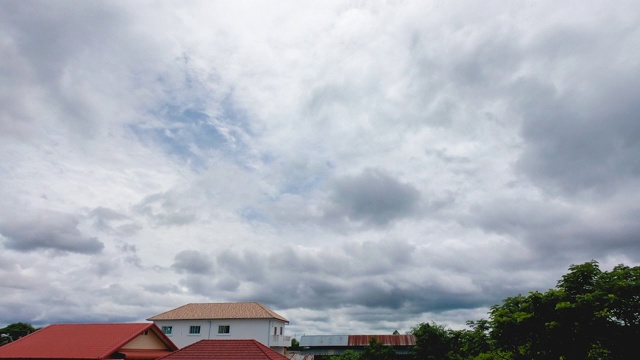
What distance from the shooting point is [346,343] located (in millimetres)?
56000

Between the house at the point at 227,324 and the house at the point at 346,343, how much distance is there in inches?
201

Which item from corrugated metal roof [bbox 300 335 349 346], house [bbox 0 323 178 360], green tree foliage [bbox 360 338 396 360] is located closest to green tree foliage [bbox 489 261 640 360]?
green tree foliage [bbox 360 338 396 360]

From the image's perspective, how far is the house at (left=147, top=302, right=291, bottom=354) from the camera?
5069 centimetres

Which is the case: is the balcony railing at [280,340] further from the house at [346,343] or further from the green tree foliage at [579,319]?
the green tree foliage at [579,319]

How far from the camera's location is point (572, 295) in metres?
21.6

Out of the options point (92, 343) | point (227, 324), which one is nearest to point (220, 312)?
point (227, 324)

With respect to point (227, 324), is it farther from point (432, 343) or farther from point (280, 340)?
point (432, 343)

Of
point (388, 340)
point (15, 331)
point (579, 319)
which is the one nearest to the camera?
point (579, 319)

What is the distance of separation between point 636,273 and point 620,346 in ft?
10.4

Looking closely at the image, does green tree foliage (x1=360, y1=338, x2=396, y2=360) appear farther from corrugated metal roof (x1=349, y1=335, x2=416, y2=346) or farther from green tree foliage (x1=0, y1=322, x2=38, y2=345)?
green tree foliage (x1=0, y1=322, x2=38, y2=345)

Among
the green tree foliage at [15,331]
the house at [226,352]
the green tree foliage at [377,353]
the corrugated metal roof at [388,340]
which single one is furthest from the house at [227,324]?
the house at [226,352]

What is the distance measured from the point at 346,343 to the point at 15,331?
48.9m

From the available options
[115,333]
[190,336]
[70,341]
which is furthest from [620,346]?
[190,336]

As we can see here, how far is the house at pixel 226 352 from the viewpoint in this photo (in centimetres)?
2128
